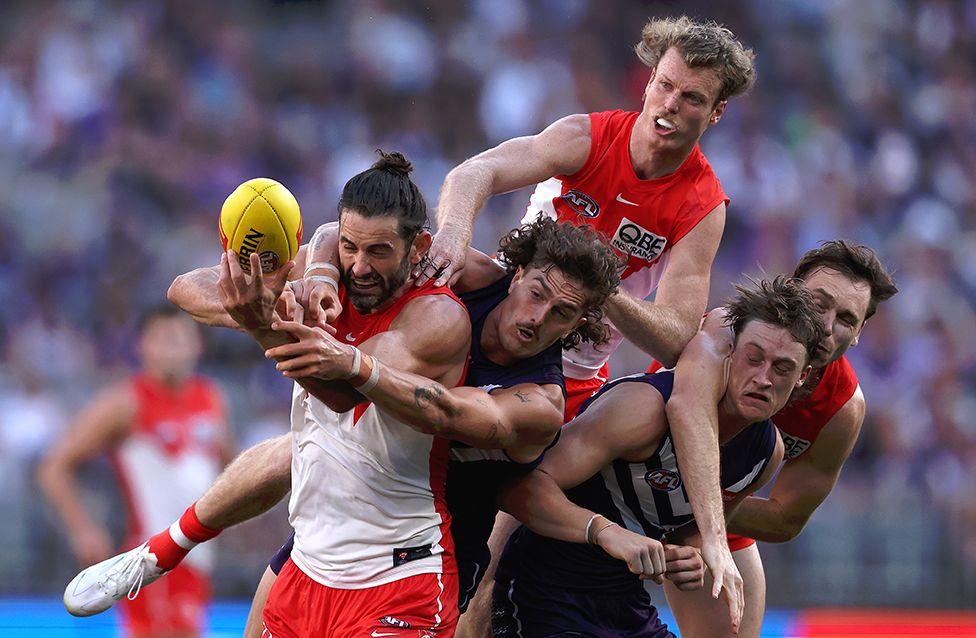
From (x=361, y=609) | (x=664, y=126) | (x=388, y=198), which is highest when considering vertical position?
(x=664, y=126)

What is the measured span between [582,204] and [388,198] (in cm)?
154

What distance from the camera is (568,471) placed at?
550 cm

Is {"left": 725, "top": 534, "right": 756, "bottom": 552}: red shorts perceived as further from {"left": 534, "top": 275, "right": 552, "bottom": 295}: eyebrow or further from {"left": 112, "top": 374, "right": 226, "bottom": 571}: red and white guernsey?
{"left": 112, "top": 374, "right": 226, "bottom": 571}: red and white guernsey

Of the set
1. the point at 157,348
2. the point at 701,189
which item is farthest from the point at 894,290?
the point at 157,348

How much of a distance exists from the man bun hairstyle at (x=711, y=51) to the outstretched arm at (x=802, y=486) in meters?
1.51

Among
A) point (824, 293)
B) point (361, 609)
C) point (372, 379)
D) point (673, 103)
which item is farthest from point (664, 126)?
point (361, 609)

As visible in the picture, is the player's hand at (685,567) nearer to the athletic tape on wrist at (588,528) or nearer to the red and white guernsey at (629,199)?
the athletic tape on wrist at (588,528)

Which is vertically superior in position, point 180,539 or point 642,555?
point 180,539

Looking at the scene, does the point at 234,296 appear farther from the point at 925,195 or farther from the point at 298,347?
the point at 925,195

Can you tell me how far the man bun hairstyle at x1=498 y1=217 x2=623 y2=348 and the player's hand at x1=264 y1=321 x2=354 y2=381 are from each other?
104 centimetres

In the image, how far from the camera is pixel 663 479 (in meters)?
5.64

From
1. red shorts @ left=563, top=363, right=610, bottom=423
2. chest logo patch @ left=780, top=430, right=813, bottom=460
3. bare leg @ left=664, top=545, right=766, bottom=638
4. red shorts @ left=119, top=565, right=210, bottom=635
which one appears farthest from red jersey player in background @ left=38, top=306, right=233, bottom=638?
chest logo patch @ left=780, top=430, right=813, bottom=460

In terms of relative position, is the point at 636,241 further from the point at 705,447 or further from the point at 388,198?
the point at 388,198

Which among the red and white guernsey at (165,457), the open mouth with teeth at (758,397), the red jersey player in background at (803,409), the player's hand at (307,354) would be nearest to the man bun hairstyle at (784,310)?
the red jersey player in background at (803,409)
